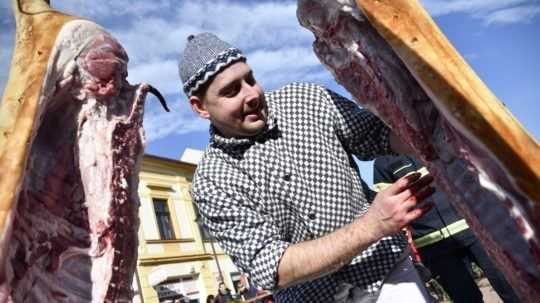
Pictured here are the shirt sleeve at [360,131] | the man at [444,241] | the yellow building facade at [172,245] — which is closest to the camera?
the shirt sleeve at [360,131]

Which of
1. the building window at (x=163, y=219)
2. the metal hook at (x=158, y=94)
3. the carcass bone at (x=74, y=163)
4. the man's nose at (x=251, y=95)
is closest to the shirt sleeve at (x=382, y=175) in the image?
the man's nose at (x=251, y=95)

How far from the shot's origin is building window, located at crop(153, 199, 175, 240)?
84.3 feet

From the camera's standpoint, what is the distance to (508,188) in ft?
4.09

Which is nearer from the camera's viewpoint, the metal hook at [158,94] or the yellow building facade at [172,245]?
the metal hook at [158,94]

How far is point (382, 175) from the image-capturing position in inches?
194

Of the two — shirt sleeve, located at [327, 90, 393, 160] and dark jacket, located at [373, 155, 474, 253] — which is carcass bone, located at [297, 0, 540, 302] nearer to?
shirt sleeve, located at [327, 90, 393, 160]

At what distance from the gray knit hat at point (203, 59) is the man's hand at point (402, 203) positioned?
1.05 metres

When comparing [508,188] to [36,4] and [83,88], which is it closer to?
[83,88]

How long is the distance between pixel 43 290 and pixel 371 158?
1484 mm

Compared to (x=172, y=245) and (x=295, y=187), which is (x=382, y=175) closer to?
(x=295, y=187)

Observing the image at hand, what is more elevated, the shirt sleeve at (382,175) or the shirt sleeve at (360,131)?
the shirt sleeve at (382,175)

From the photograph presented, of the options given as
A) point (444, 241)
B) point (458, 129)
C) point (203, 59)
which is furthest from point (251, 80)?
point (444, 241)

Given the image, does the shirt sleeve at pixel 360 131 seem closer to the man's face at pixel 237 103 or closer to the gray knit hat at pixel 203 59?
the man's face at pixel 237 103

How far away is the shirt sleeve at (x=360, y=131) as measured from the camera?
2449 mm
